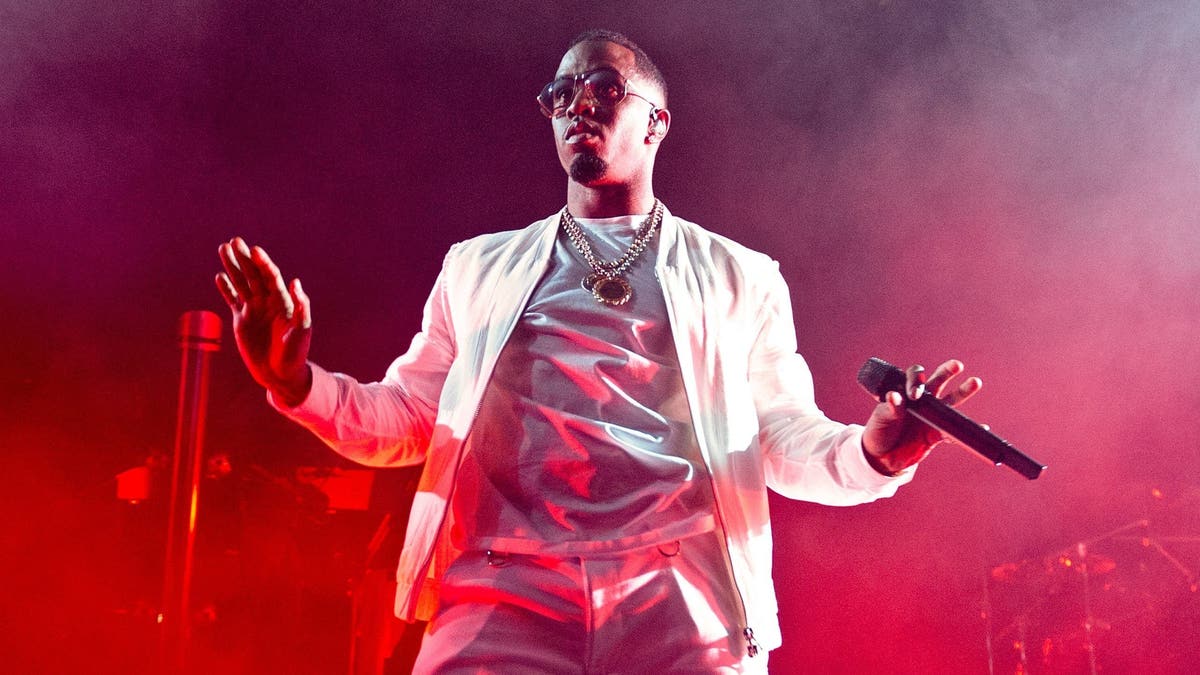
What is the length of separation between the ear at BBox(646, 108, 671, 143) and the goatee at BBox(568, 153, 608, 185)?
25 centimetres

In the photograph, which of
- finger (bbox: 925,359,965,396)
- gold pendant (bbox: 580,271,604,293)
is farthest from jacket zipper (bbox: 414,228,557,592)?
finger (bbox: 925,359,965,396)

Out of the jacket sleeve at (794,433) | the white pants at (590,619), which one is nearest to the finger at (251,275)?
the white pants at (590,619)

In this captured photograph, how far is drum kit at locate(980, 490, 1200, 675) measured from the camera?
5078 millimetres

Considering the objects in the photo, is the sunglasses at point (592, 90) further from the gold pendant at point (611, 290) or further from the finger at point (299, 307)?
the finger at point (299, 307)

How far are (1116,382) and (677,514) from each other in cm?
393

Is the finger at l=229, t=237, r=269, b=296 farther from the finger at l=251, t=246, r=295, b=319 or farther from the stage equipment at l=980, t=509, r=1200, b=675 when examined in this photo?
the stage equipment at l=980, t=509, r=1200, b=675

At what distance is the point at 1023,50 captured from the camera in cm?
446

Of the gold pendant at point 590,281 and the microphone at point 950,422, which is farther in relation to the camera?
the gold pendant at point 590,281

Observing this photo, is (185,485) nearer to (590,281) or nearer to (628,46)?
(590,281)

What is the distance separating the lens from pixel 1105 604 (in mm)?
5285

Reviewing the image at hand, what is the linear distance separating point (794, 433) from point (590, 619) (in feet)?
2.07

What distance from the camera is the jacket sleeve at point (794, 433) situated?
1.90 meters

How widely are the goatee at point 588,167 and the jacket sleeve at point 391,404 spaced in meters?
0.41

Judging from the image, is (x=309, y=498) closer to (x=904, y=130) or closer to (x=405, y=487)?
(x=405, y=487)
